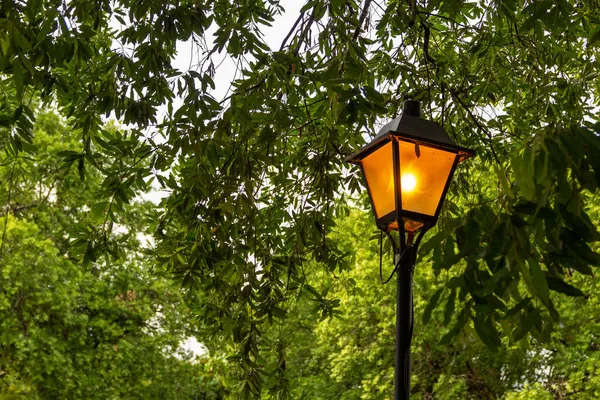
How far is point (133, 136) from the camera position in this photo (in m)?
5.62

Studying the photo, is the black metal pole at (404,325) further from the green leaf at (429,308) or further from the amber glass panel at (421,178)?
the green leaf at (429,308)

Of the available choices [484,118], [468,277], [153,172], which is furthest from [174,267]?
[468,277]

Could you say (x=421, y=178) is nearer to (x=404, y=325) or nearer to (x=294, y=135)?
(x=404, y=325)

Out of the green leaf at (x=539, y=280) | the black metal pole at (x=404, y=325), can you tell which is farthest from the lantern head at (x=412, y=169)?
the green leaf at (x=539, y=280)

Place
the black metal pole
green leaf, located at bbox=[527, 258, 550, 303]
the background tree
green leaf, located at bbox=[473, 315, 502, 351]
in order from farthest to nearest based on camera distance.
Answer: the background tree, the black metal pole, green leaf, located at bbox=[473, 315, 502, 351], green leaf, located at bbox=[527, 258, 550, 303]

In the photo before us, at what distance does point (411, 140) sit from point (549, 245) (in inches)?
67.3

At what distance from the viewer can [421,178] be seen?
434cm

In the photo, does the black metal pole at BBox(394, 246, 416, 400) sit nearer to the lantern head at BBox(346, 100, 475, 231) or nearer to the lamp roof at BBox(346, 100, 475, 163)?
the lantern head at BBox(346, 100, 475, 231)

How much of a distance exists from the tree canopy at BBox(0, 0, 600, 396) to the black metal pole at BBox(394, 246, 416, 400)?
0.23 m

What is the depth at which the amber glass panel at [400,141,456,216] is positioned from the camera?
431 cm

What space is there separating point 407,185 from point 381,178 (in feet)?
0.54

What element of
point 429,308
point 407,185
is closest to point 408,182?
point 407,185

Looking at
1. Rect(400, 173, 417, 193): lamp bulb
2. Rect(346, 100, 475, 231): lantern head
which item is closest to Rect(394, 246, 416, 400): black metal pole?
Rect(346, 100, 475, 231): lantern head

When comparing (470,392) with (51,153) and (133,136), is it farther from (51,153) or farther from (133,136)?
(133,136)
